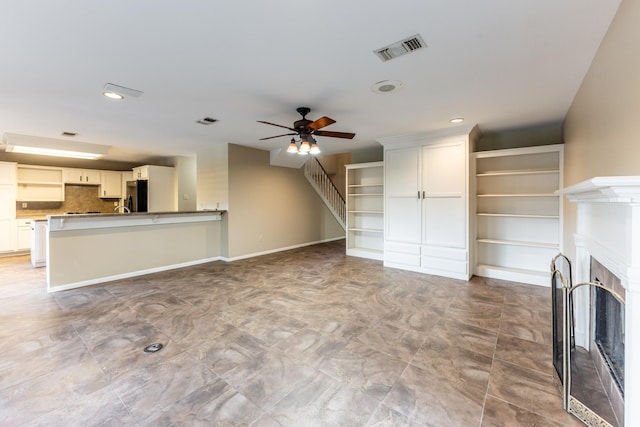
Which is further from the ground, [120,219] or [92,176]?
[92,176]

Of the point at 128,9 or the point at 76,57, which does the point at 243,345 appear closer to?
the point at 128,9

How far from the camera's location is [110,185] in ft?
25.4

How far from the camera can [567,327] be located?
69.6 inches

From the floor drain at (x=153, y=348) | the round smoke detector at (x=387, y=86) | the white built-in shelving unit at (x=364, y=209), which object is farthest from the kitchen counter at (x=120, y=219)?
the round smoke detector at (x=387, y=86)

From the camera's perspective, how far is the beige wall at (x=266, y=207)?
19.4 feet

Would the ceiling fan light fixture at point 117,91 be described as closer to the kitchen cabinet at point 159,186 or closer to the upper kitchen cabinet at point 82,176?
the kitchen cabinet at point 159,186

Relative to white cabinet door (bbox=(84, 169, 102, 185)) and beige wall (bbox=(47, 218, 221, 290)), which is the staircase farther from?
white cabinet door (bbox=(84, 169, 102, 185))

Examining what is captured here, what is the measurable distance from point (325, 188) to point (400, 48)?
5990 mm

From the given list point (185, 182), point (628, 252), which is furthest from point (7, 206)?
point (628, 252)

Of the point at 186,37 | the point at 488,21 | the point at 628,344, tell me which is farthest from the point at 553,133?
the point at 186,37

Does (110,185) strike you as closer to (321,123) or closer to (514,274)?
(321,123)

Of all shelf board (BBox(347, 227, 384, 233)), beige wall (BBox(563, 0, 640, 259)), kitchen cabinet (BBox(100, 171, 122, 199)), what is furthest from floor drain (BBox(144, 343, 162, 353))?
kitchen cabinet (BBox(100, 171, 122, 199))

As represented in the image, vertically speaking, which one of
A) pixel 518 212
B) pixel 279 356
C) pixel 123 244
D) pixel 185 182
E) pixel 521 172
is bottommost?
pixel 279 356

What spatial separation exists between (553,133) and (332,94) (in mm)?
3935
